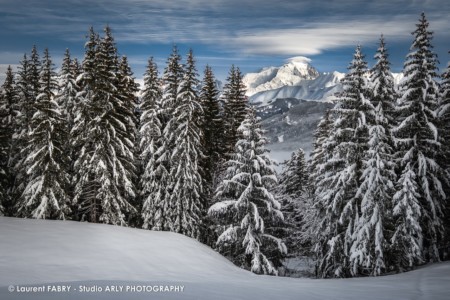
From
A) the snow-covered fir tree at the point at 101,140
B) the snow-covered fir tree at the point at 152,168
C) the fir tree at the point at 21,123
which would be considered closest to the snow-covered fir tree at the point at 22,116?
the fir tree at the point at 21,123

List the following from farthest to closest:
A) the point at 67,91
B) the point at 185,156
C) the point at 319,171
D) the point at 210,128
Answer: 1. the point at 210,128
2. the point at 67,91
3. the point at 185,156
4. the point at 319,171

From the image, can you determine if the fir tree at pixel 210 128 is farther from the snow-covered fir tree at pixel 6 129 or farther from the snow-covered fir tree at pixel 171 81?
the snow-covered fir tree at pixel 6 129

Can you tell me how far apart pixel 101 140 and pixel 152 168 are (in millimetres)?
5668

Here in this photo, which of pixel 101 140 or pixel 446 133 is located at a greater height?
pixel 101 140

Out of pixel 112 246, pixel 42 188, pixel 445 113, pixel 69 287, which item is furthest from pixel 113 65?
pixel 445 113

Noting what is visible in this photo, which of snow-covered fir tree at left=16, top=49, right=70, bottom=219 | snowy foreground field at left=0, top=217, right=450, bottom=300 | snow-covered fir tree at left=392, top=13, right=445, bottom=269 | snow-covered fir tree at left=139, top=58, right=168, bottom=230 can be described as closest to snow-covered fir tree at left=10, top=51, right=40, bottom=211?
snow-covered fir tree at left=16, top=49, right=70, bottom=219

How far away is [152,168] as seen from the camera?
1166 inches

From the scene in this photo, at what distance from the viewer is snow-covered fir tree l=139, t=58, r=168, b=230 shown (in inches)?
1164

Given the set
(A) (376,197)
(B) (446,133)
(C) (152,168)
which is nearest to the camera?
(A) (376,197)

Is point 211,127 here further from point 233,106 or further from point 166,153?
point 166,153

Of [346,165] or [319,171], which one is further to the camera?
[319,171]

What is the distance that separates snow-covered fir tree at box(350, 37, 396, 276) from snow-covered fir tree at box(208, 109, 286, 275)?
5.09m

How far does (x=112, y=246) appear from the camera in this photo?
14852 millimetres

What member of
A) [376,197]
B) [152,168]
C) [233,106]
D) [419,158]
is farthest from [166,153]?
[419,158]
